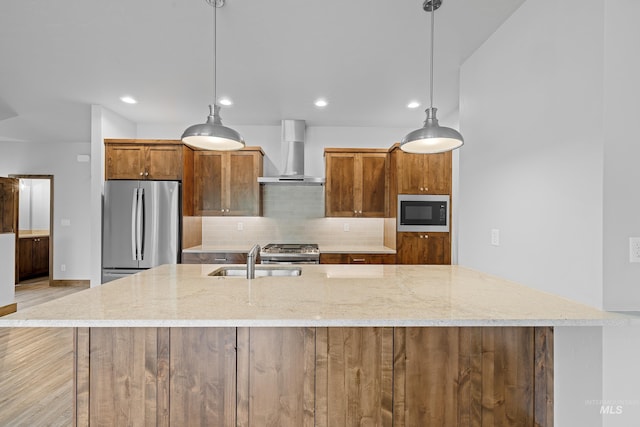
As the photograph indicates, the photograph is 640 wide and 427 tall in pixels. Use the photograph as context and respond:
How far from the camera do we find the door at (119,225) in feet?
12.2

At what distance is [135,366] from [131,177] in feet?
9.92

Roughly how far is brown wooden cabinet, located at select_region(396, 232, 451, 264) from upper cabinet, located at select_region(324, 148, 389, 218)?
1.83ft

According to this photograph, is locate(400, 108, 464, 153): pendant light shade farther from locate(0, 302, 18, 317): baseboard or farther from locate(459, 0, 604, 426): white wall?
locate(0, 302, 18, 317): baseboard

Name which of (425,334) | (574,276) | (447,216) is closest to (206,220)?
(447,216)

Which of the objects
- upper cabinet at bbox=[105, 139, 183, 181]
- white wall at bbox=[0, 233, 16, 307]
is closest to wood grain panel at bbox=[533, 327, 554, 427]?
upper cabinet at bbox=[105, 139, 183, 181]

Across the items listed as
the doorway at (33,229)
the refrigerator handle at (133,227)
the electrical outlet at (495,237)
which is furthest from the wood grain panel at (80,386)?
the doorway at (33,229)

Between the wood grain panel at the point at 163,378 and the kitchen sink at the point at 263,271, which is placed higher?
the kitchen sink at the point at 263,271

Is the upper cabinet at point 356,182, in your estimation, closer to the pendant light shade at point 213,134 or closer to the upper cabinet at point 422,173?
the upper cabinet at point 422,173

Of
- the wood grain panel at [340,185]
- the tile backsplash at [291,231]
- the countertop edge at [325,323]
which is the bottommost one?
the countertop edge at [325,323]

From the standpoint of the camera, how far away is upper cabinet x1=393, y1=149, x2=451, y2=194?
385 cm

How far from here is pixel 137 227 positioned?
3697 mm

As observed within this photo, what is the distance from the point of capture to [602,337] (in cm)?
140

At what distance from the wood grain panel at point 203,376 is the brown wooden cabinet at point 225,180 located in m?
2.82

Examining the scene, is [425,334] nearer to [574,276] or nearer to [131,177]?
[574,276]
